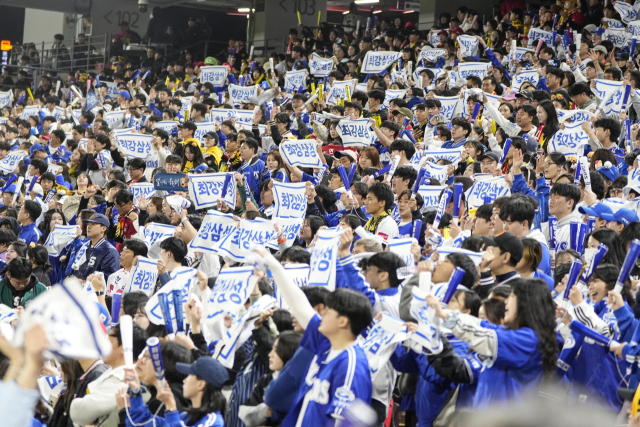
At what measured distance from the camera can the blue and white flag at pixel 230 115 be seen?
516 inches

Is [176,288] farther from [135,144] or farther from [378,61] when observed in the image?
[378,61]

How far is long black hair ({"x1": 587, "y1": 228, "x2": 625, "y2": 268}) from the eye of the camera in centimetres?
525

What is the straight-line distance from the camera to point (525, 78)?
11844 millimetres

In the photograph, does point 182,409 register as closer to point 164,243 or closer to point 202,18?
point 164,243

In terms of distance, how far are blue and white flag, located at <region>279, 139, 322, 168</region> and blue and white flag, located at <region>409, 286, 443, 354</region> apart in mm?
5042

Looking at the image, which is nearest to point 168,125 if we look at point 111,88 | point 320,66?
point 320,66

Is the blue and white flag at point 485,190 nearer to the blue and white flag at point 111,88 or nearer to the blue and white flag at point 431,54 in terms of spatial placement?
the blue and white flag at point 431,54

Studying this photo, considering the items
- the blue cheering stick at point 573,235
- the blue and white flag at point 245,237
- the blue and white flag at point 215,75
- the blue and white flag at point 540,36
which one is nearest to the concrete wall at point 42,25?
the blue and white flag at point 215,75

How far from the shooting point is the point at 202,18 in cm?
2550

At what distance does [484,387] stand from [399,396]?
1.16 m

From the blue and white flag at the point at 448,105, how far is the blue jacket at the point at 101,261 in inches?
190

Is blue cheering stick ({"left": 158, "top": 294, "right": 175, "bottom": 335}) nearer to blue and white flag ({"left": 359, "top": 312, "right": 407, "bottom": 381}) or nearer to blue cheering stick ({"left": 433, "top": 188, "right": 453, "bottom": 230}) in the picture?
blue and white flag ({"left": 359, "top": 312, "right": 407, "bottom": 381})

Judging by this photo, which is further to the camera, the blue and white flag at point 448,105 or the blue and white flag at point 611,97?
the blue and white flag at point 448,105

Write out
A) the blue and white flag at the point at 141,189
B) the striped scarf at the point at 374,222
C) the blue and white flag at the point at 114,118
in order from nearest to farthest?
the striped scarf at the point at 374,222
the blue and white flag at the point at 141,189
the blue and white flag at the point at 114,118
